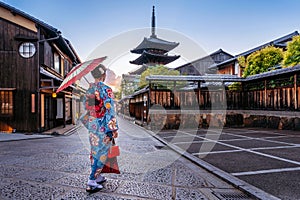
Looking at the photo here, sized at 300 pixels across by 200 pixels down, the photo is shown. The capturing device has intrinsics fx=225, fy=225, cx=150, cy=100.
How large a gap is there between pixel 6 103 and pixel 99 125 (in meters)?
11.9

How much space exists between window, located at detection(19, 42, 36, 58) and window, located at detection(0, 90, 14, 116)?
237 centimetres

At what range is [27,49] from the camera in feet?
44.0

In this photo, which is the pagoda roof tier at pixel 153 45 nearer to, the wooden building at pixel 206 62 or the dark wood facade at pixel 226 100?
the wooden building at pixel 206 62

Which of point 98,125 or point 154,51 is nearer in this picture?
point 98,125

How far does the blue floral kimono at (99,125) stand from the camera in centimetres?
413

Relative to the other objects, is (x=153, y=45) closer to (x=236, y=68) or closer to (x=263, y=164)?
(x=236, y=68)

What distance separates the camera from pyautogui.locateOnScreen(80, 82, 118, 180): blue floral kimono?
13.5 feet

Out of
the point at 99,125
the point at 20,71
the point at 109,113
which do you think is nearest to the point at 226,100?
the point at 20,71

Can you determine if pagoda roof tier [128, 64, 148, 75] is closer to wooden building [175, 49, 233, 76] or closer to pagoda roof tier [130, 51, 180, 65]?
pagoda roof tier [130, 51, 180, 65]

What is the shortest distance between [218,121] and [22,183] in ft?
47.2

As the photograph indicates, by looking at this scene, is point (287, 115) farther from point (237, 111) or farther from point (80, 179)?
point (80, 179)

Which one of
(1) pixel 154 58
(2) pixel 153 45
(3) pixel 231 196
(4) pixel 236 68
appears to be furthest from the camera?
(2) pixel 153 45

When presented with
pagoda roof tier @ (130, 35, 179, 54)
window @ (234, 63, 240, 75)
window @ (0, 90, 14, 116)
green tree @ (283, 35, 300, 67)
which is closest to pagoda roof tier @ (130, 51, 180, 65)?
pagoda roof tier @ (130, 35, 179, 54)

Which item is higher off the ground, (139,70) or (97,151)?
(139,70)
